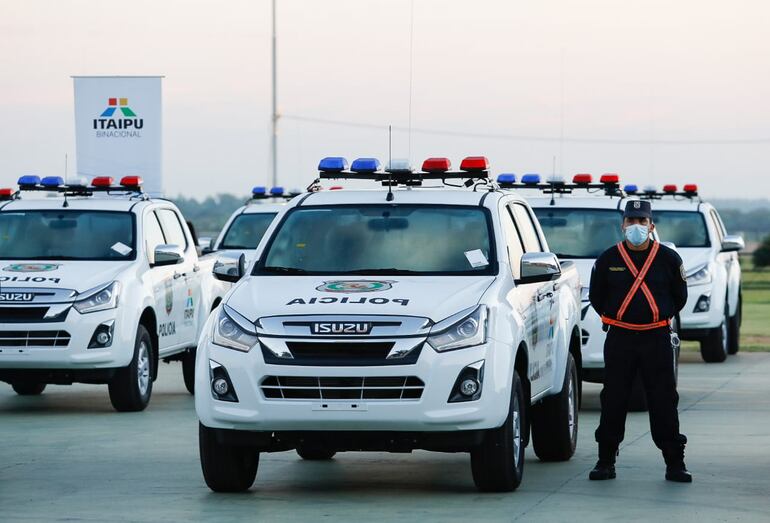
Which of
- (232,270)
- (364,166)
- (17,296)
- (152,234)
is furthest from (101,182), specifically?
(232,270)

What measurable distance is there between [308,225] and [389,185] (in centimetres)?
78

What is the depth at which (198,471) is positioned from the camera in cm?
1167

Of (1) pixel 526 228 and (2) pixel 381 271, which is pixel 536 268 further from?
(1) pixel 526 228

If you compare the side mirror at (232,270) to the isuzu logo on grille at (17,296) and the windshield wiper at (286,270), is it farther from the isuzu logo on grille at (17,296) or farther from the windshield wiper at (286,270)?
the isuzu logo on grille at (17,296)

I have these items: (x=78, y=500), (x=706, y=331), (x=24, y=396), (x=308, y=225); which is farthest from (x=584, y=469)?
(x=706, y=331)

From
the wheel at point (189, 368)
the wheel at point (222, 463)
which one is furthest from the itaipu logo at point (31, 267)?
the wheel at point (222, 463)

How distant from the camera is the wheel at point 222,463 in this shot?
10.2m

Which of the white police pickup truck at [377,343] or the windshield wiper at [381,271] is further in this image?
the windshield wiper at [381,271]

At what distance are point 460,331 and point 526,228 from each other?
2527 mm

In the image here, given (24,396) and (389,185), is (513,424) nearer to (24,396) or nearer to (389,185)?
(389,185)

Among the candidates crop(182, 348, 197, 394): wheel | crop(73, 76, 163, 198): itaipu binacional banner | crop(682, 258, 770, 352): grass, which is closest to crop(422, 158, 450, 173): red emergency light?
crop(182, 348, 197, 394): wheel

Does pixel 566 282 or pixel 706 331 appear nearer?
pixel 566 282

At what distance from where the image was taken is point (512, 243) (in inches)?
450

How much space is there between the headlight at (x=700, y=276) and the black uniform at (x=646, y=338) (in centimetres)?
1048
